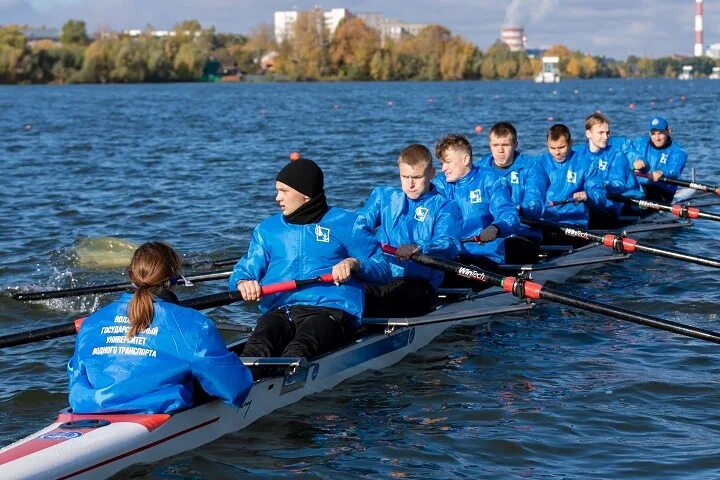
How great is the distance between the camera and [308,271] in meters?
8.00

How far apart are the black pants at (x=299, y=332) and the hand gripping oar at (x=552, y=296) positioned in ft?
4.40

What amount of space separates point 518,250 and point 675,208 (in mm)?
3466

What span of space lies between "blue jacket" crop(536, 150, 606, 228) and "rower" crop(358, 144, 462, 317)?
3.99 m

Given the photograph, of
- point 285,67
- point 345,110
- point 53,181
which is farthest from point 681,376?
point 285,67

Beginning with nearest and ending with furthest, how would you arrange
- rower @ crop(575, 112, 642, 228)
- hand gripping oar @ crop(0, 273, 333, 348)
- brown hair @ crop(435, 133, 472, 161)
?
hand gripping oar @ crop(0, 273, 333, 348) < brown hair @ crop(435, 133, 472, 161) < rower @ crop(575, 112, 642, 228)

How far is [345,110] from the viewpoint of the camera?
56.8 m

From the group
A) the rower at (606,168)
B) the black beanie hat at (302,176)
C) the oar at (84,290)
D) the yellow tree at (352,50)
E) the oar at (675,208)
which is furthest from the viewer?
the yellow tree at (352,50)

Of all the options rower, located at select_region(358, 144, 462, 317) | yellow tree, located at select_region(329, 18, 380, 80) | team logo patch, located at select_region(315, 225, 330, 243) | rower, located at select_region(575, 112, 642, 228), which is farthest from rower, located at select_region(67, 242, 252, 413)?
yellow tree, located at select_region(329, 18, 380, 80)

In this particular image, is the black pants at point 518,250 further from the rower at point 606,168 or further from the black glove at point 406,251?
the black glove at point 406,251

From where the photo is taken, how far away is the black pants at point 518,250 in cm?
1193

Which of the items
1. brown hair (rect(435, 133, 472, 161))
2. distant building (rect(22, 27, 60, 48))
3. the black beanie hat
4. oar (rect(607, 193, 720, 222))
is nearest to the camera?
the black beanie hat

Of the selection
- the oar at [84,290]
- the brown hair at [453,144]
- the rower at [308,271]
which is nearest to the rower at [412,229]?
the brown hair at [453,144]

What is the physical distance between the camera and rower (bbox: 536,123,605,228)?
44.2 feet

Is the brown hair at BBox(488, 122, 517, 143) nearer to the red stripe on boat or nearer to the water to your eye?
the water
